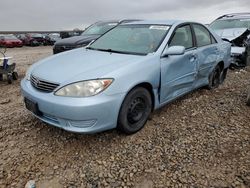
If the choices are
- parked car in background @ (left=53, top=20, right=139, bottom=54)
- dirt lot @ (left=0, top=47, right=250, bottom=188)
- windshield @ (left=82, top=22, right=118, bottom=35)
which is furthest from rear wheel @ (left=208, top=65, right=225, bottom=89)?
windshield @ (left=82, top=22, right=118, bottom=35)

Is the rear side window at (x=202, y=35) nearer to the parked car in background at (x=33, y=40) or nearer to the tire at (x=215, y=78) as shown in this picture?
the tire at (x=215, y=78)

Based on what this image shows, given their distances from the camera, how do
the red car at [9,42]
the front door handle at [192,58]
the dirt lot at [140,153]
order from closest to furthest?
the dirt lot at [140,153], the front door handle at [192,58], the red car at [9,42]

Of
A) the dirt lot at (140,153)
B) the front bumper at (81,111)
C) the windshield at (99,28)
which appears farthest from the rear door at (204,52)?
the windshield at (99,28)

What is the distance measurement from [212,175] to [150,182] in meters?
0.66

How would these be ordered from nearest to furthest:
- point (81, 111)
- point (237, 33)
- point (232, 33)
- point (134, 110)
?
point (81, 111) → point (134, 110) → point (237, 33) → point (232, 33)

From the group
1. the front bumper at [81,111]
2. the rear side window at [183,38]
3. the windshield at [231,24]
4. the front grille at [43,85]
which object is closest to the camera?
the front bumper at [81,111]

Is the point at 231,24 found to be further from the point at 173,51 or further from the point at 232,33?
the point at 173,51

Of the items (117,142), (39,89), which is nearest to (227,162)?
(117,142)

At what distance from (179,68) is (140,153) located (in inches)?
60.4

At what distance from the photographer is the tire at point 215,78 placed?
5.17m

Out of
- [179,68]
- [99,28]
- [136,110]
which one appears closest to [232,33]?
[99,28]

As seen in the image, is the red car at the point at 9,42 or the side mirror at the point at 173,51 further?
the red car at the point at 9,42

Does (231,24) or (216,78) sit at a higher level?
(231,24)

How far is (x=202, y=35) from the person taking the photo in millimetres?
4715
